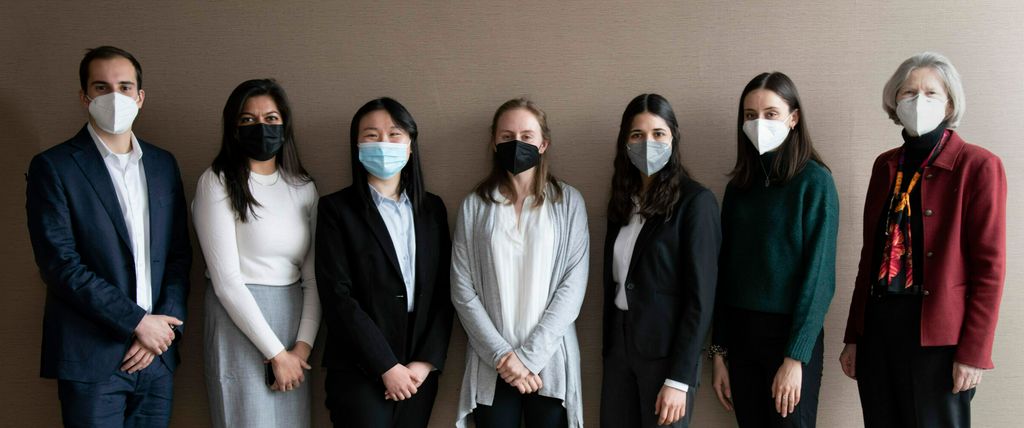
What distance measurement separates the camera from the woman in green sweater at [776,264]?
229 centimetres

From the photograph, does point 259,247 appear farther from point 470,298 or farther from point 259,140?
point 470,298

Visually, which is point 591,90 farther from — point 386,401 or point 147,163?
point 147,163

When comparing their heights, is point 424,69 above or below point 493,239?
above

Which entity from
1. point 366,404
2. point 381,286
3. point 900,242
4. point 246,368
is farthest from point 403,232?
point 900,242

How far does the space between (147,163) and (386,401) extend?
1.25m

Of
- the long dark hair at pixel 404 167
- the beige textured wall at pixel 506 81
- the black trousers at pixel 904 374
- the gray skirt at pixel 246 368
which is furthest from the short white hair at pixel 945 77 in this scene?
A: the gray skirt at pixel 246 368

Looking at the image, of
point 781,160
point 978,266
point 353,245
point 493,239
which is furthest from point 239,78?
point 978,266

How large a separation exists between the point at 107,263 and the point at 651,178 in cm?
196

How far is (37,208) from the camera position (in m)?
2.38

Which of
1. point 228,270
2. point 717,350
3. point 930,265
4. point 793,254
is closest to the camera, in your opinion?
point 930,265

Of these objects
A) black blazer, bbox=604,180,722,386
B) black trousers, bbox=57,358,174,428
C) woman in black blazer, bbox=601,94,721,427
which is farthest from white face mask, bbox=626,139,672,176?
black trousers, bbox=57,358,174,428

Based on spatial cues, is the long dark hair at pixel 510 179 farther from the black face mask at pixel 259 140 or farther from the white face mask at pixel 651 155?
the black face mask at pixel 259 140

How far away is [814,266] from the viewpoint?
2.29 meters

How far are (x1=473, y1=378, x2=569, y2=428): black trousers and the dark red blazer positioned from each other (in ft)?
3.95
